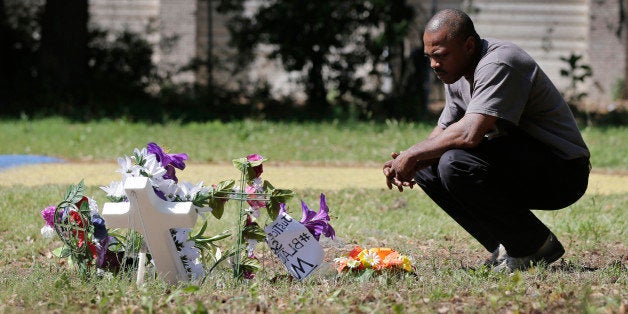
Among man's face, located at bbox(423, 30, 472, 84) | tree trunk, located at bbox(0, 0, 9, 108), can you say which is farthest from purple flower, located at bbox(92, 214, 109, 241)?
tree trunk, located at bbox(0, 0, 9, 108)

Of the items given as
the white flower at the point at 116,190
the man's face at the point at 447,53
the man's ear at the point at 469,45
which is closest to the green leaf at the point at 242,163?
the white flower at the point at 116,190

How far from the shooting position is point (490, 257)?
18.3 feet

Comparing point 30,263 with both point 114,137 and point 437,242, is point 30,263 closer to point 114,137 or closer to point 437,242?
point 437,242

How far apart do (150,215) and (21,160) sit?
583 centimetres

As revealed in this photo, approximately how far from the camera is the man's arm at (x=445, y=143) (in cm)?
456

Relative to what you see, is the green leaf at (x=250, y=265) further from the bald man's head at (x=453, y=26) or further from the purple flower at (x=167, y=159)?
the bald man's head at (x=453, y=26)

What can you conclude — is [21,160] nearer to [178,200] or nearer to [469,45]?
[178,200]

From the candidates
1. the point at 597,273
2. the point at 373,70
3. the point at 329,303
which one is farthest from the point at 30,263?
the point at 373,70

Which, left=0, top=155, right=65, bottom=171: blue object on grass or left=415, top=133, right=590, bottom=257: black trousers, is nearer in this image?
left=415, top=133, right=590, bottom=257: black trousers

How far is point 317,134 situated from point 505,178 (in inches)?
283

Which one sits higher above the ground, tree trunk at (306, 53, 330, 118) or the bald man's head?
the bald man's head

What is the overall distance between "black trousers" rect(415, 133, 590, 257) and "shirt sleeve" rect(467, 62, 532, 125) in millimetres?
253

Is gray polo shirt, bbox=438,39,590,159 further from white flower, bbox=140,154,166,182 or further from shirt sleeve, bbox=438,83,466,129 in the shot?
white flower, bbox=140,154,166,182

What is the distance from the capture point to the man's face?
462 cm
